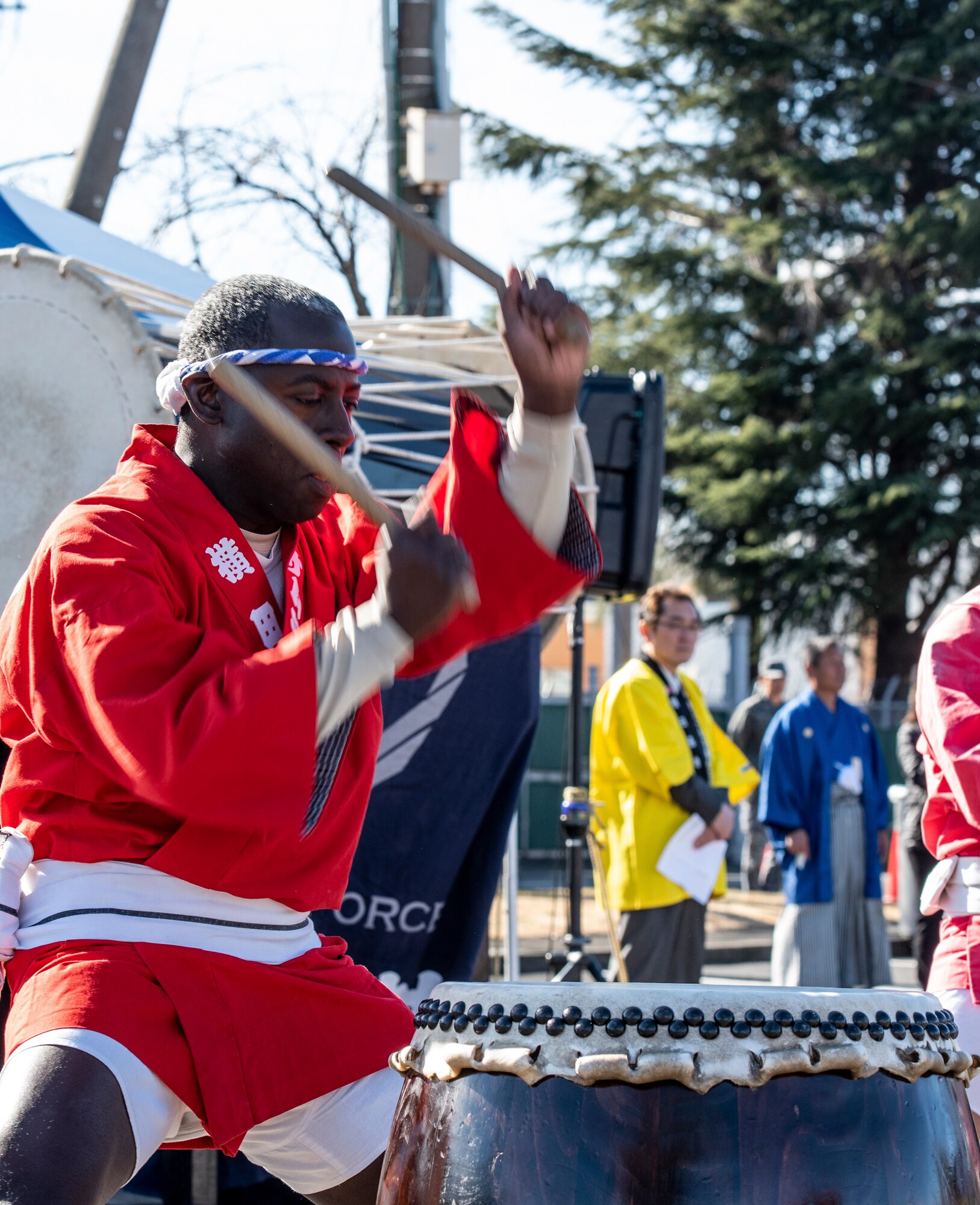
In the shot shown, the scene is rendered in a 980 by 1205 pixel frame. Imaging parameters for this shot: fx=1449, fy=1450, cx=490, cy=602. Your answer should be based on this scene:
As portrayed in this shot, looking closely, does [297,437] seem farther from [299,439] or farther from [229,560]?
[229,560]

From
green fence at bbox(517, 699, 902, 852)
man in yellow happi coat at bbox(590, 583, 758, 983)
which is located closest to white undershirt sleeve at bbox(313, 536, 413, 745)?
man in yellow happi coat at bbox(590, 583, 758, 983)

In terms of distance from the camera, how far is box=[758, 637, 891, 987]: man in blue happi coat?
244 inches

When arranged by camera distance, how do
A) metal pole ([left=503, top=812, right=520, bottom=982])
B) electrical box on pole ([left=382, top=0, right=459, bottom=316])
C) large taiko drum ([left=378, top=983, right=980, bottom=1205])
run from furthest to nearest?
electrical box on pole ([left=382, top=0, right=459, bottom=316]) < metal pole ([left=503, top=812, right=520, bottom=982]) < large taiko drum ([left=378, top=983, right=980, bottom=1205])

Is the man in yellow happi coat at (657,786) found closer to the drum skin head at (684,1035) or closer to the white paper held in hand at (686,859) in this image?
the white paper held in hand at (686,859)

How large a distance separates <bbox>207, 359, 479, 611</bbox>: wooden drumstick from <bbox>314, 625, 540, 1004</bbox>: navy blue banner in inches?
78.0

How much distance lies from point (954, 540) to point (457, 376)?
48.1ft

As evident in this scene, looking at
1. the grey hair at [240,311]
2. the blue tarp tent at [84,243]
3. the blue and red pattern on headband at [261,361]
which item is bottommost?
the blue and red pattern on headband at [261,361]

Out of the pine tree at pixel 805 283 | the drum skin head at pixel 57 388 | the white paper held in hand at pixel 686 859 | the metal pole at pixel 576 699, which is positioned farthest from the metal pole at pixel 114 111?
the pine tree at pixel 805 283

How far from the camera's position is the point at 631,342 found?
1912cm

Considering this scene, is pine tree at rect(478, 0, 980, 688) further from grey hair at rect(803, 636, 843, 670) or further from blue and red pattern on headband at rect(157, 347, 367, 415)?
blue and red pattern on headband at rect(157, 347, 367, 415)

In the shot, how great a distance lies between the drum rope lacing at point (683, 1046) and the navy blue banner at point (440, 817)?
2.02 meters

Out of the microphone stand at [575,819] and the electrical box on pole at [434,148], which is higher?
the electrical box on pole at [434,148]

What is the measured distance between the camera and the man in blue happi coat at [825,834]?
6.19m

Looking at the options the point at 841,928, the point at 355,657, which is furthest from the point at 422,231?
the point at 841,928
